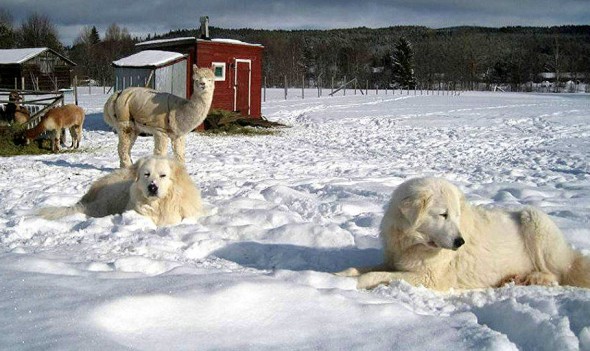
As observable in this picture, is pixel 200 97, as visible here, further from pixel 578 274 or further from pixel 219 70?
pixel 219 70

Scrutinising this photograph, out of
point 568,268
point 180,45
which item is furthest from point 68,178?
point 180,45

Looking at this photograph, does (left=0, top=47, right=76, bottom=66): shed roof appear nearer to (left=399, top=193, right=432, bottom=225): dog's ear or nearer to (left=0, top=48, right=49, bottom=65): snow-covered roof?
(left=0, top=48, right=49, bottom=65): snow-covered roof

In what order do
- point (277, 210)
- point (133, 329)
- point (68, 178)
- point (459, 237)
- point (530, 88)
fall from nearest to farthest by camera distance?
point (133, 329) < point (459, 237) < point (277, 210) < point (68, 178) < point (530, 88)

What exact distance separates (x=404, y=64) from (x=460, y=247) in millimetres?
66286

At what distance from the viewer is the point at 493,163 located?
35.3 ft

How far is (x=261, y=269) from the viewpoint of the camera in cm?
417

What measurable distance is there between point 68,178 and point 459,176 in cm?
703

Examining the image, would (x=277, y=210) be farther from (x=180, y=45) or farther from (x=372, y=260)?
(x=180, y=45)

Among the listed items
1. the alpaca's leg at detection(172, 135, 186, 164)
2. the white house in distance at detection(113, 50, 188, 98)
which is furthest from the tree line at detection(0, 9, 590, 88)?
the alpaca's leg at detection(172, 135, 186, 164)

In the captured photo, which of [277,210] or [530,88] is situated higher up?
[530,88]

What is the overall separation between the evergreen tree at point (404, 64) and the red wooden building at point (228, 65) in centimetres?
4927

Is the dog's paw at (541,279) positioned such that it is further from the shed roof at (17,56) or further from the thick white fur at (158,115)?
the shed roof at (17,56)

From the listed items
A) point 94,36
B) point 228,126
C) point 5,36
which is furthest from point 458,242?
point 94,36

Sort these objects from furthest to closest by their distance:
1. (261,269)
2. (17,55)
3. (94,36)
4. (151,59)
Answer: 1. (94,36)
2. (17,55)
3. (151,59)
4. (261,269)
